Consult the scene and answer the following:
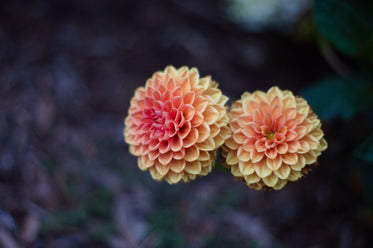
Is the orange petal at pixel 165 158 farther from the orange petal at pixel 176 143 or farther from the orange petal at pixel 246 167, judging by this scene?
the orange petal at pixel 246 167

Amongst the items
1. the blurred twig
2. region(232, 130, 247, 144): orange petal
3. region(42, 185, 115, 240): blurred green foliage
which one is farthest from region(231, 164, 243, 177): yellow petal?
the blurred twig

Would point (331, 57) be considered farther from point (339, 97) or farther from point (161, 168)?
point (161, 168)

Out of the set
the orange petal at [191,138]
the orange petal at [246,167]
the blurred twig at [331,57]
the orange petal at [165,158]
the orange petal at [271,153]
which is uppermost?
the blurred twig at [331,57]

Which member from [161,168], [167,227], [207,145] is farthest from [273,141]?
[167,227]

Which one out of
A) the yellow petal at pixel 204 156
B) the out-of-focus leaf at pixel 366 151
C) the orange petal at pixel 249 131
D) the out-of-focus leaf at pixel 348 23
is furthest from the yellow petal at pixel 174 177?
the out-of-focus leaf at pixel 348 23

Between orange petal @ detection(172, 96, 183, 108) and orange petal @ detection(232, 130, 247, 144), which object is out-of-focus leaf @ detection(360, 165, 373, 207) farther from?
orange petal @ detection(172, 96, 183, 108)

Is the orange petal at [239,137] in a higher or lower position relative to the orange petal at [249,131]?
lower

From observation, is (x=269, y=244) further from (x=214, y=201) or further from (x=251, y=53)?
(x=251, y=53)
